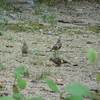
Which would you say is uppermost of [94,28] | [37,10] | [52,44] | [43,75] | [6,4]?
[6,4]

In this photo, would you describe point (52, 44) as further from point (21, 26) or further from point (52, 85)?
point (52, 85)

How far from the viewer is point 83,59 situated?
626 cm

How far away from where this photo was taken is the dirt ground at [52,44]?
15.2ft

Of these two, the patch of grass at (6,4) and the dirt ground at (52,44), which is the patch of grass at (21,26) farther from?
the patch of grass at (6,4)

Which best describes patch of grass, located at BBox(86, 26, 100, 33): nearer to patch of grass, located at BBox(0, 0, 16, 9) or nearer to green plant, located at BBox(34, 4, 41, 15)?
green plant, located at BBox(34, 4, 41, 15)

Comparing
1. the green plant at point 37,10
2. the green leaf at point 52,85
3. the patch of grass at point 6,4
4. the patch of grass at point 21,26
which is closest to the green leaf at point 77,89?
the green leaf at point 52,85

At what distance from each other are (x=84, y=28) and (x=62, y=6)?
128 inches

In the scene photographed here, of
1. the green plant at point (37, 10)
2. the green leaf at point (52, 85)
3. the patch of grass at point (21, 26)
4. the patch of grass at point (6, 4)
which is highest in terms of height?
the patch of grass at point (6, 4)

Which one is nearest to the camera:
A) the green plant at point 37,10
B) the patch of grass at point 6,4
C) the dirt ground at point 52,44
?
the dirt ground at point 52,44

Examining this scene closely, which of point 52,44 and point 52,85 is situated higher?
point 52,85

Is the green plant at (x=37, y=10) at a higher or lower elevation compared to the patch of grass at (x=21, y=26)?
higher

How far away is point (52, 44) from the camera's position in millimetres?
7574

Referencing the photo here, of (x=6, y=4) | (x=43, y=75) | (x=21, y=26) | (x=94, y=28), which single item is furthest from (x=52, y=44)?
(x=6, y=4)

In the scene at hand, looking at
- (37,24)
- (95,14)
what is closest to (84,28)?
A: (37,24)
